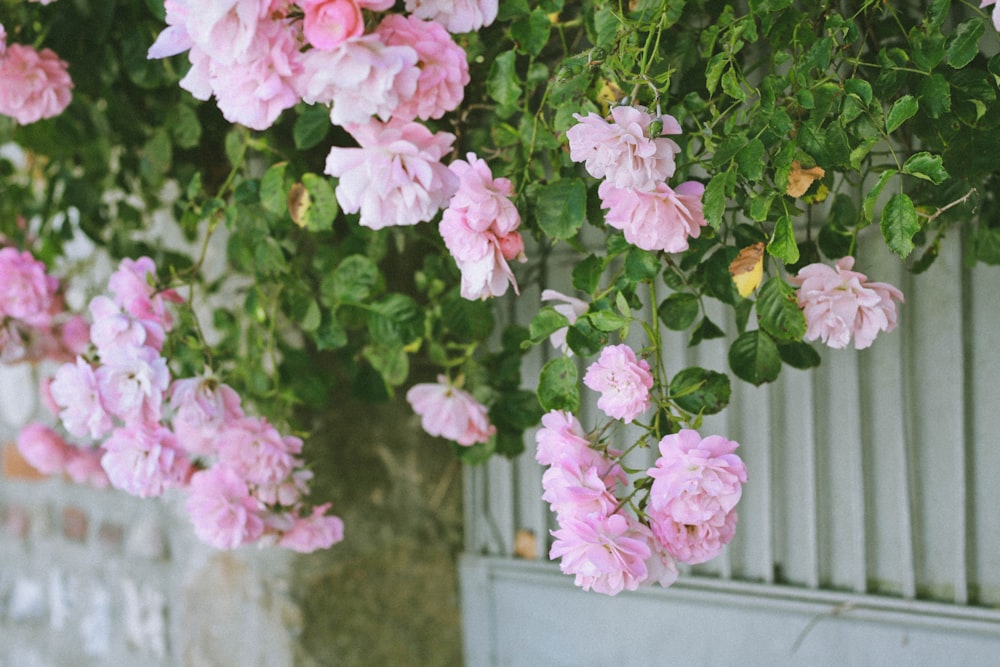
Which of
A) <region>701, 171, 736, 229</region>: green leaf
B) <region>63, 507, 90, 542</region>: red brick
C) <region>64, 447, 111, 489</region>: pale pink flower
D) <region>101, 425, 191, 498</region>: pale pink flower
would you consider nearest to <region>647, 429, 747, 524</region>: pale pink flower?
<region>701, 171, 736, 229</region>: green leaf

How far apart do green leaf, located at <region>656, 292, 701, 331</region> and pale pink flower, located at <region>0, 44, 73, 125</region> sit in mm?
988

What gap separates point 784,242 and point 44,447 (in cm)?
159

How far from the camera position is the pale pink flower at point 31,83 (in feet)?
4.57

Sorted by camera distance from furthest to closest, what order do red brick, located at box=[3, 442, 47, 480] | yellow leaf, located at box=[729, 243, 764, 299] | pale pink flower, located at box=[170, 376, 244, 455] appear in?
red brick, located at box=[3, 442, 47, 480]
pale pink flower, located at box=[170, 376, 244, 455]
yellow leaf, located at box=[729, 243, 764, 299]

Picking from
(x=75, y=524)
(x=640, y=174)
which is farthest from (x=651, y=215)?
(x=75, y=524)

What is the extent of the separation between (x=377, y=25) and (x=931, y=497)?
109 cm

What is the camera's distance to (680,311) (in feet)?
3.87

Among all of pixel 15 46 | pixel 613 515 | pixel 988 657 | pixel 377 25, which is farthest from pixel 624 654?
pixel 15 46

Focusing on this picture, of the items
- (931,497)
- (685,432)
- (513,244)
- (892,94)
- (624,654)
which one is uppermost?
(892,94)

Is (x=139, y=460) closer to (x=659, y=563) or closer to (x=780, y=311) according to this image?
(x=659, y=563)

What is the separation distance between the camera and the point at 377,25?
0.93 meters

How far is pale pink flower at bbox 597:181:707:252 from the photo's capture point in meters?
0.98

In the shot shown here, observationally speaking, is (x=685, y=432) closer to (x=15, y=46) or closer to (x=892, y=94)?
(x=892, y=94)

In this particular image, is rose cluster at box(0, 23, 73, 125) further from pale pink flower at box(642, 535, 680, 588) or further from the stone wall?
pale pink flower at box(642, 535, 680, 588)
